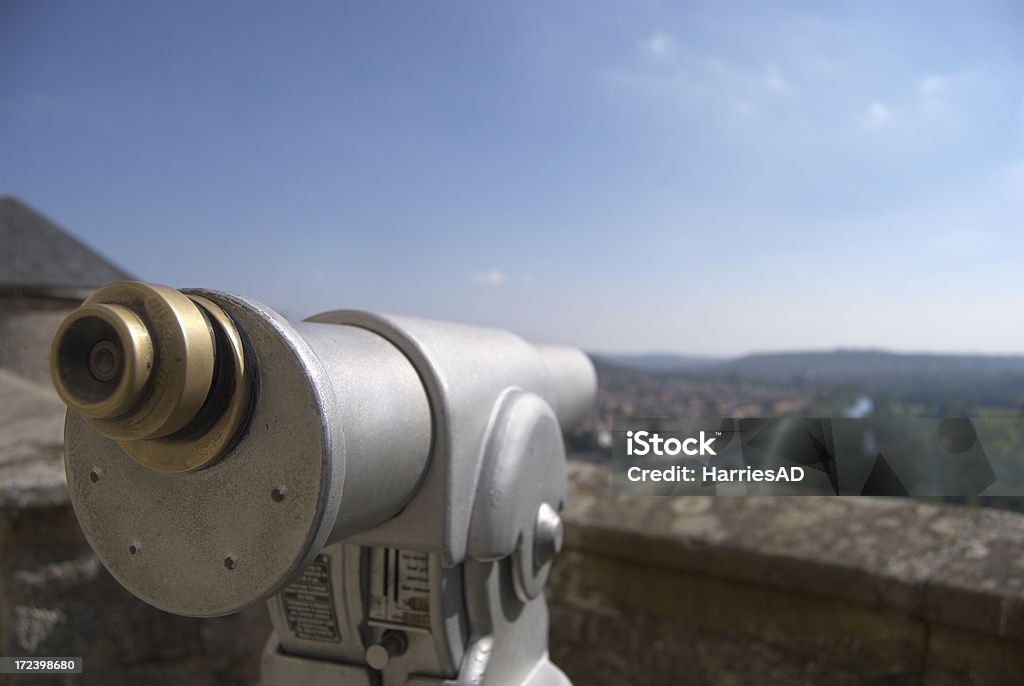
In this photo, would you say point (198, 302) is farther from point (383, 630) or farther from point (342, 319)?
point (383, 630)

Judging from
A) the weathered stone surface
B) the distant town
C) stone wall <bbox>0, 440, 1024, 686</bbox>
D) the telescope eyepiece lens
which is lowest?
stone wall <bbox>0, 440, 1024, 686</bbox>

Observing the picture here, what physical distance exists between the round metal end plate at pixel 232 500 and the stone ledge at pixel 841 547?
2050mm

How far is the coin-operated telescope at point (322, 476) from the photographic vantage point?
86 centimetres

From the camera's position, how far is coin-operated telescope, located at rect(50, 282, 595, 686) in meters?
0.86

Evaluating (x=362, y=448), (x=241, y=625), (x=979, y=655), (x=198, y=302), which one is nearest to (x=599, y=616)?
(x=979, y=655)

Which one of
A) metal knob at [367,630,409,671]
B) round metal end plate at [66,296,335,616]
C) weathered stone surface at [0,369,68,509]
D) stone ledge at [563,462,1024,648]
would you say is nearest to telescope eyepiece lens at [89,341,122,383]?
round metal end plate at [66,296,335,616]

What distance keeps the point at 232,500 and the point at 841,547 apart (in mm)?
2219

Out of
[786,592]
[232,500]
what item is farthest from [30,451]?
[786,592]

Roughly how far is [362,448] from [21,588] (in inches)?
91.6

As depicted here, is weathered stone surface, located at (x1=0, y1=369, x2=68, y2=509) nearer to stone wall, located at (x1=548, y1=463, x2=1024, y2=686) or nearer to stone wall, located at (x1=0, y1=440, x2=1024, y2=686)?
stone wall, located at (x1=0, y1=440, x2=1024, y2=686)

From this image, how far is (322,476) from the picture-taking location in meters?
0.91

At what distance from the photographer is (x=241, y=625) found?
2.91 meters

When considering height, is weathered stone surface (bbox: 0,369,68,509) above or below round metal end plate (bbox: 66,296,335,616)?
below

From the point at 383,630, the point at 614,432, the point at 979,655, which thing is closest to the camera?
the point at 383,630
